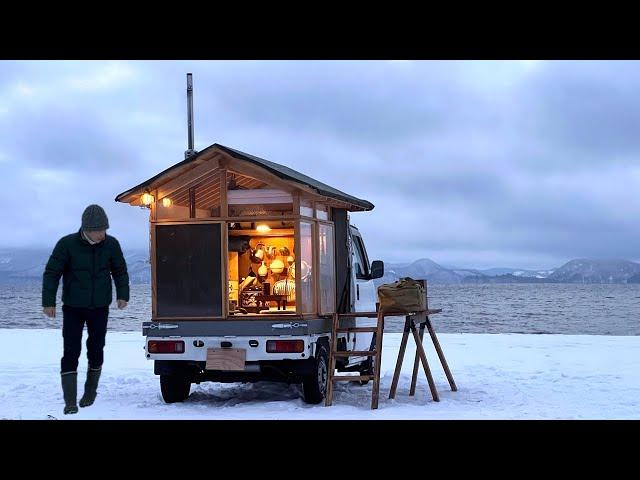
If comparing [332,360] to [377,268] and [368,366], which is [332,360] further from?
[368,366]

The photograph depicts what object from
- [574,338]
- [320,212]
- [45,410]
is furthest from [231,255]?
[574,338]

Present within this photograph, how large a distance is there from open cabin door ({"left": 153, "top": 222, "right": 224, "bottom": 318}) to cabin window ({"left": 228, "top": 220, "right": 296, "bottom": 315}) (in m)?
0.66

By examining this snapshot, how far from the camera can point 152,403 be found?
32.2ft

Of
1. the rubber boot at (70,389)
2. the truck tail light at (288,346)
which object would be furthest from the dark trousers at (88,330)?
the truck tail light at (288,346)

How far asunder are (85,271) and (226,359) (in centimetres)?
337

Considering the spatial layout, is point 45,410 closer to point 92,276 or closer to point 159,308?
point 159,308

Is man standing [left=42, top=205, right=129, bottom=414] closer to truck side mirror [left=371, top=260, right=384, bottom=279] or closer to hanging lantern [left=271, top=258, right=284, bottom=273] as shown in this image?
hanging lantern [left=271, top=258, right=284, bottom=273]

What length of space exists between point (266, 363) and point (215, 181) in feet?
6.29

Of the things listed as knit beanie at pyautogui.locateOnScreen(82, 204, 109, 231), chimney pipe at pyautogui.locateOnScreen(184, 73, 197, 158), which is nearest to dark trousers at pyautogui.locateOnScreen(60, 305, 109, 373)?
knit beanie at pyautogui.locateOnScreen(82, 204, 109, 231)

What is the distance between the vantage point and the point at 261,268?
11109 mm

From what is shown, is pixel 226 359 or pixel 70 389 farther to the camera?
pixel 226 359

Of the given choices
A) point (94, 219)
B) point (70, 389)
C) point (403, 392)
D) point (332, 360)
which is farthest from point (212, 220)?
point (94, 219)

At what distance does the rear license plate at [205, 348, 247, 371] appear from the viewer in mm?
9164

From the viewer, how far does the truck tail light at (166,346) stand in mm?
9406
